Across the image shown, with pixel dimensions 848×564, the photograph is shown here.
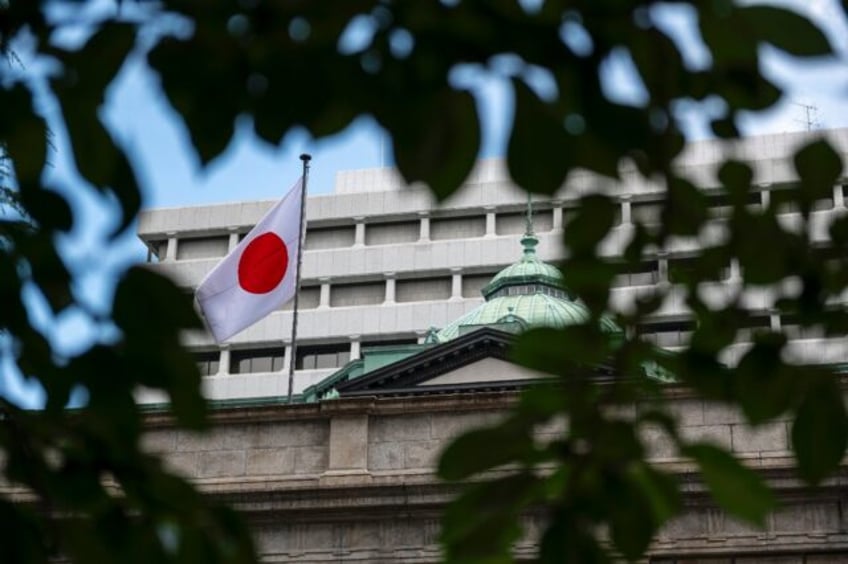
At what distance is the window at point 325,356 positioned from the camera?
96.0 metres

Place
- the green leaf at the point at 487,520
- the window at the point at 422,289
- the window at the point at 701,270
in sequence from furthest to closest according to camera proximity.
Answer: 1. the window at the point at 422,289
2. the window at the point at 701,270
3. the green leaf at the point at 487,520

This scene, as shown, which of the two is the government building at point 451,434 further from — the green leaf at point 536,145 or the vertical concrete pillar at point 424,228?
the vertical concrete pillar at point 424,228

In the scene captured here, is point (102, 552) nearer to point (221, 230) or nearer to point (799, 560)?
point (799, 560)

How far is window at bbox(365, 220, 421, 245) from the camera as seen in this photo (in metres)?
98.2

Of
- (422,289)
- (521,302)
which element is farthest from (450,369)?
(422,289)

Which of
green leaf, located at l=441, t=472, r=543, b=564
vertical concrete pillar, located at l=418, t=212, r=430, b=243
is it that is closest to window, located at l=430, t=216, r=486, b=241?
vertical concrete pillar, located at l=418, t=212, r=430, b=243

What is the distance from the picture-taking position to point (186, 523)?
402 cm

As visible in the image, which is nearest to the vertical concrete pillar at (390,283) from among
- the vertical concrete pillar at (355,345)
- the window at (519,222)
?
the vertical concrete pillar at (355,345)

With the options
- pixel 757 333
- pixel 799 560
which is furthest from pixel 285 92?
pixel 799 560

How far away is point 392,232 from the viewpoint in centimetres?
9862

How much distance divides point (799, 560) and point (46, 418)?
61.0 ft

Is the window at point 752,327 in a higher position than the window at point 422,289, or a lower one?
lower

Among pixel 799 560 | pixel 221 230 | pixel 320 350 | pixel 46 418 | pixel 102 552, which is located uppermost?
pixel 221 230

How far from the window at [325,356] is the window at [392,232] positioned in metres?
6.87
